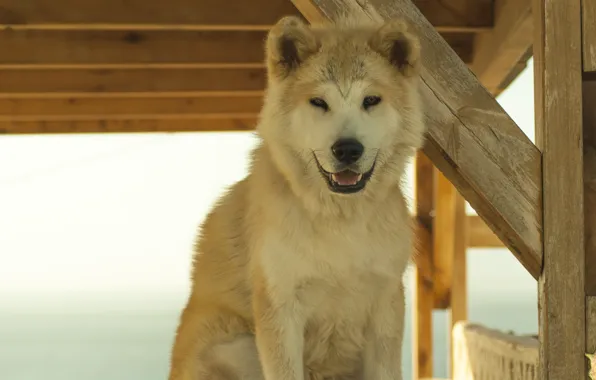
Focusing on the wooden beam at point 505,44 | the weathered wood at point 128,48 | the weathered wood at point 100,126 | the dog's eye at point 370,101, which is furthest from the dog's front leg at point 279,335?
the weathered wood at point 100,126

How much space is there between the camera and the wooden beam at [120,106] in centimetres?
548


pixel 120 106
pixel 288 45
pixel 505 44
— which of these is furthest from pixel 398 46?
pixel 120 106

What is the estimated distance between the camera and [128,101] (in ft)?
18.3

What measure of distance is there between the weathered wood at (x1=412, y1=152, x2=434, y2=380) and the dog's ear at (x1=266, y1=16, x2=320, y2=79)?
12.0 ft

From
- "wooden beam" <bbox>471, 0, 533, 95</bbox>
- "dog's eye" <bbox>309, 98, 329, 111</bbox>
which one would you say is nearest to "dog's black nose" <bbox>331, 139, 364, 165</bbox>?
"dog's eye" <bbox>309, 98, 329, 111</bbox>

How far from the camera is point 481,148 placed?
2.21 metres

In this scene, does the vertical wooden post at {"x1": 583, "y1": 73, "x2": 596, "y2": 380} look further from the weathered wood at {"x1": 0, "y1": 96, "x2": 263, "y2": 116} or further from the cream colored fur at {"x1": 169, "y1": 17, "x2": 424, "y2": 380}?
the weathered wood at {"x1": 0, "y1": 96, "x2": 263, "y2": 116}

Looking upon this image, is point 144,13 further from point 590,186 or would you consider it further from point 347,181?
point 590,186

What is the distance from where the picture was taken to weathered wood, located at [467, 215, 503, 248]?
6039mm

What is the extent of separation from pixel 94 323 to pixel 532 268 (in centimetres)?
869

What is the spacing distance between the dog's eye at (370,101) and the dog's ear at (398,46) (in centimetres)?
14

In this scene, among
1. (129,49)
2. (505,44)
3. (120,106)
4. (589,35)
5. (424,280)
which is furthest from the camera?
(424,280)

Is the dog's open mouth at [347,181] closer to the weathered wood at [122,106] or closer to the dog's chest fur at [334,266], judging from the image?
the dog's chest fur at [334,266]

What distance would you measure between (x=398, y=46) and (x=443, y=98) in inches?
8.0
